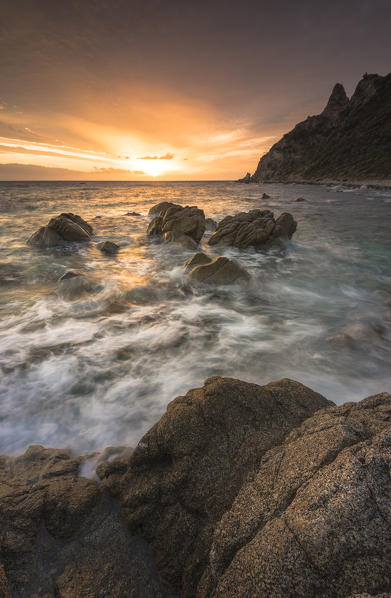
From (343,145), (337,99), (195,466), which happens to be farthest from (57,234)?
(337,99)

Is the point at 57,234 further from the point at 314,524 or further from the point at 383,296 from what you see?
the point at 314,524

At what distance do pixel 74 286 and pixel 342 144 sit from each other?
318 ft

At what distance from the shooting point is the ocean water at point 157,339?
379 centimetres

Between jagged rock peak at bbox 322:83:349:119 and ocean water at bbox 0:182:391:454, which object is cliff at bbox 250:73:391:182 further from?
ocean water at bbox 0:182:391:454

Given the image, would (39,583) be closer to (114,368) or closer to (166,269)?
(114,368)

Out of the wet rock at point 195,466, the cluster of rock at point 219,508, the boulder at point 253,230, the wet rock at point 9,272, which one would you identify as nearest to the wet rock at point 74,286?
the wet rock at point 9,272

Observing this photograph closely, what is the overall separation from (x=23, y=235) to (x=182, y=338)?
15188mm

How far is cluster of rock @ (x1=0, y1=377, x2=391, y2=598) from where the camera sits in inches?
53.0

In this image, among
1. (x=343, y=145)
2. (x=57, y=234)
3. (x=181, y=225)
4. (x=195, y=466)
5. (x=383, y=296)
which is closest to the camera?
(x=195, y=466)

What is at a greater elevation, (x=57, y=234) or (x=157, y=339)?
(x=57, y=234)

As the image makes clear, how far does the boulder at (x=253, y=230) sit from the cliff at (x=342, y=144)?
5411cm

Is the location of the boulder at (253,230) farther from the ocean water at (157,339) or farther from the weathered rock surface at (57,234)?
the weathered rock surface at (57,234)

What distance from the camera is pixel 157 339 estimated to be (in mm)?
5641

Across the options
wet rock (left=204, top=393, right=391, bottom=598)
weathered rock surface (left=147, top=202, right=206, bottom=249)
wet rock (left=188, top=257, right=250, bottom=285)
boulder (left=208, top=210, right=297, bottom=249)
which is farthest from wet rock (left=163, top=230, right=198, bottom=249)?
wet rock (left=204, top=393, right=391, bottom=598)
